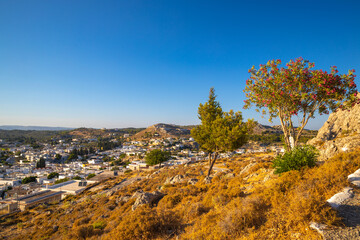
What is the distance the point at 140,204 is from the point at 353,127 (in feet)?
75.9

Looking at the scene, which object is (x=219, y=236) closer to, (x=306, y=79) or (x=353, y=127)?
(x=306, y=79)

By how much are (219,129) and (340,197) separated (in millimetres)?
8108

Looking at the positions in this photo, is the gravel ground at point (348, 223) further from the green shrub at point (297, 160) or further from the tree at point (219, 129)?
the tree at point (219, 129)

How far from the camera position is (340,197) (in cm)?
412

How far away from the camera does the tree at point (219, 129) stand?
11805 millimetres

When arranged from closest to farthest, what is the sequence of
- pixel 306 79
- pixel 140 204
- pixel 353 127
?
pixel 306 79 → pixel 140 204 → pixel 353 127

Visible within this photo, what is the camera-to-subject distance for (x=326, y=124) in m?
24.5

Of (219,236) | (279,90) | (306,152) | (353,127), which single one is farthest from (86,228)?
(353,127)

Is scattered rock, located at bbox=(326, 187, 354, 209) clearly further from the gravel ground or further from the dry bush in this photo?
the dry bush

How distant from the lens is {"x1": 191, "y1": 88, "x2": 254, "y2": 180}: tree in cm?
1180

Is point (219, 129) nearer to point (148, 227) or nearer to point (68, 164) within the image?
point (148, 227)

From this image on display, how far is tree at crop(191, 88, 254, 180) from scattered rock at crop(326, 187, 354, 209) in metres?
7.03

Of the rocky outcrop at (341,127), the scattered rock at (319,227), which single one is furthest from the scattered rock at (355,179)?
the rocky outcrop at (341,127)

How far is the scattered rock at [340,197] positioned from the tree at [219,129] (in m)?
7.03
